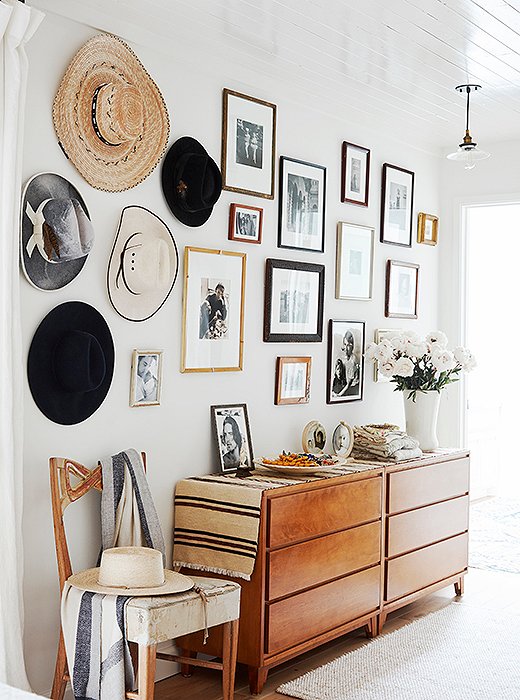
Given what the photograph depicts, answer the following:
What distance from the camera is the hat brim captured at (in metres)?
2.98

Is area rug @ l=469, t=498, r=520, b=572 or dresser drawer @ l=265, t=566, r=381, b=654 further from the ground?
dresser drawer @ l=265, t=566, r=381, b=654

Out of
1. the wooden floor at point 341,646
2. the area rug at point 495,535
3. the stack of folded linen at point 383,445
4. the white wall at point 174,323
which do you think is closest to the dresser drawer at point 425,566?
the wooden floor at point 341,646

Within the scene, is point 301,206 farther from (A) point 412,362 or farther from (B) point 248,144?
(A) point 412,362

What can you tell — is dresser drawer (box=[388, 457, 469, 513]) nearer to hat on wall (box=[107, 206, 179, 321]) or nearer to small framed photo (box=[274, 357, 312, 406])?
small framed photo (box=[274, 357, 312, 406])

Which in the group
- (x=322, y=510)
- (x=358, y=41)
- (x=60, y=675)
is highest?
(x=358, y=41)

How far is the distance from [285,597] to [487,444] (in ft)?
14.1

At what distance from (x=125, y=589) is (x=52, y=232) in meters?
1.26

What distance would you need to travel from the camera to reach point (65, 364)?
317cm

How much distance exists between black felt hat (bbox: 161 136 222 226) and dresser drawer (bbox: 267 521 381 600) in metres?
1.43

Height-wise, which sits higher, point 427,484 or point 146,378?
point 146,378

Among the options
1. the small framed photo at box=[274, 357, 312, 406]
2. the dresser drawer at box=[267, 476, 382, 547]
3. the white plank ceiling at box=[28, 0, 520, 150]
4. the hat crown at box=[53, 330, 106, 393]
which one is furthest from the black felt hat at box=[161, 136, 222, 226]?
the dresser drawer at box=[267, 476, 382, 547]

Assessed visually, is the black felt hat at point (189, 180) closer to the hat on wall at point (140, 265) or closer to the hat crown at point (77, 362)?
the hat on wall at point (140, 265)

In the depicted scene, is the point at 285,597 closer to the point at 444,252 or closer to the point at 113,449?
the point at 113,449

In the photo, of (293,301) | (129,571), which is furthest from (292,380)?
(129,571)
